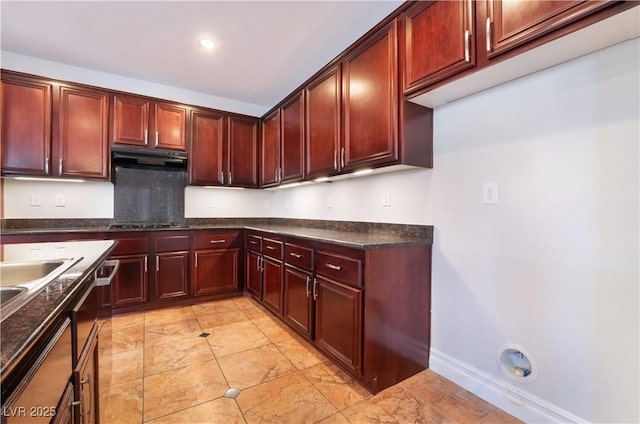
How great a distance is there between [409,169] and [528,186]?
0.78 metres

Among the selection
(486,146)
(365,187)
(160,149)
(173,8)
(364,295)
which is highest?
(173,8)

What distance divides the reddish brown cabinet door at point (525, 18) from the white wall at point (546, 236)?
0.33 meters

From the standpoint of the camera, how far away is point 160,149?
10.7 feet

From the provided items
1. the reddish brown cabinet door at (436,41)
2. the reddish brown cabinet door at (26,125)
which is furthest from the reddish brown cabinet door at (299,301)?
the reddish brown cabinet door at (26,125)

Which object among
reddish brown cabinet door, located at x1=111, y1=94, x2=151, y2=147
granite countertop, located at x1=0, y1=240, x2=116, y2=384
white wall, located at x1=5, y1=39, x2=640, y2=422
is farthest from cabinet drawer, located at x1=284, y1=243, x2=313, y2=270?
reddish brown cabinet door, located at x1=111, y1=94, x2=151, y2=147

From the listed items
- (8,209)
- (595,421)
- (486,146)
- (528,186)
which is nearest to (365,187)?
(486,146)

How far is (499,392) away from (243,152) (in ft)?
11.3

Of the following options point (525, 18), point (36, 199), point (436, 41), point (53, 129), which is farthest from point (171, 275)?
point (525, 18)

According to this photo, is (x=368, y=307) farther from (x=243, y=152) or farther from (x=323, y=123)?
(x=243, y=152)

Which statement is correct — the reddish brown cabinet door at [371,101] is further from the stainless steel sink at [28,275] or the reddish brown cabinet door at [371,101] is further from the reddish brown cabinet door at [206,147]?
the reddish brown cabinet door at [206,147]

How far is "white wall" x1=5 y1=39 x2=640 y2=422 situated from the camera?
4.10 feet

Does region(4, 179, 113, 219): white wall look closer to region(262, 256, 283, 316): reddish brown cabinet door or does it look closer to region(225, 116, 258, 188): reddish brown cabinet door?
region(225, 116, 258, 188): reddish brown cabinet door

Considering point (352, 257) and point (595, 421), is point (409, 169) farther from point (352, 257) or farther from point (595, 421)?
point (595, 421)

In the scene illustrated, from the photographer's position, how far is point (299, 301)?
2363 millimetres
